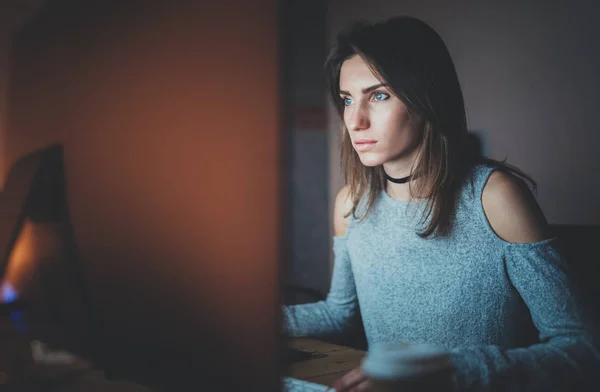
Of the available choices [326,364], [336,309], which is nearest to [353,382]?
[326,364]

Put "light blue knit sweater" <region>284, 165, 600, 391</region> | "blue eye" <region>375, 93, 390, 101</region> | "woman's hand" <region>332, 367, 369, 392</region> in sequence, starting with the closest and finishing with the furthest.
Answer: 1. "woman's hand" <region>332, 367, 369, 392</region>
2. "light blue knit sweater" <region>284, 165, 600, 391</region>
3. "blue eye" <region>375, 93, 390, 101</region>

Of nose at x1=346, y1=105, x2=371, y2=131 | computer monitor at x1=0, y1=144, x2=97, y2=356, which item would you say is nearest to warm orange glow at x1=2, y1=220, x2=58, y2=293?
computer monitor at x1=0, y1=144, x2=97, y2=356

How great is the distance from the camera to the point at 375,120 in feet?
4.16

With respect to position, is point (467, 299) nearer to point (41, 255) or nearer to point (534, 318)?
point (534, 318)

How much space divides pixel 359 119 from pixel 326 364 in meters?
0.55

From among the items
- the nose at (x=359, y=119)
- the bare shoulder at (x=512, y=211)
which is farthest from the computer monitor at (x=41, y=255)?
the bare shoulder at (x=512, y=211)

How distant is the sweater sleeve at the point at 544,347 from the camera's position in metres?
0.84

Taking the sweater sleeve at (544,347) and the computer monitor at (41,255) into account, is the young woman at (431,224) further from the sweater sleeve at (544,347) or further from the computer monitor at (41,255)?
the computer monitor at (41,255)

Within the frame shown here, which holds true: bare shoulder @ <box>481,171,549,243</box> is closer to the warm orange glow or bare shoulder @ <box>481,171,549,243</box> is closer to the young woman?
the young woman

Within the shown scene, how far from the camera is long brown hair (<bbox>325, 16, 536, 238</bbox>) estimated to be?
127cm

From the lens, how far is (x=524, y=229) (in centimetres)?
118

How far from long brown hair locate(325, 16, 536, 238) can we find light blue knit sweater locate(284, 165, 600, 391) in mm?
44

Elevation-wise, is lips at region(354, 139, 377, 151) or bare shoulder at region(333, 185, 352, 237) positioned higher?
lips at region(354, 139, 377, 151)

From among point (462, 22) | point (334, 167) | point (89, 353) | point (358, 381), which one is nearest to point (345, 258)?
point (358, 381)
